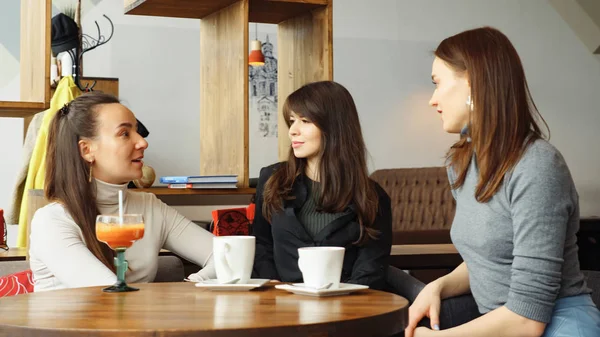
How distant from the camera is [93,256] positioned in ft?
6.63

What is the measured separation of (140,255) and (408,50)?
254 inches

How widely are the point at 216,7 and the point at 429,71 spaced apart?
5235 mm

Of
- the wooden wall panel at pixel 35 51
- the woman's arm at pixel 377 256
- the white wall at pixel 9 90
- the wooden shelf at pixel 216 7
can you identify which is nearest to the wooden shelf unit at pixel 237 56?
the wooden shelf at pixel 216 7

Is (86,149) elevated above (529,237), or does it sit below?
above

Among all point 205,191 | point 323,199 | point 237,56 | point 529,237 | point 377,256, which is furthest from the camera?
point 237,56

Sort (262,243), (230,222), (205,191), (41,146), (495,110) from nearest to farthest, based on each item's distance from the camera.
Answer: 1. (495,110)
2. (262,243)
3. (230,222)
4. (205,191)
5. (41,146)

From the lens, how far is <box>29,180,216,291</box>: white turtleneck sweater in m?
2.00

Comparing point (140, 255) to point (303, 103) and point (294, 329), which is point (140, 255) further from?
point (294, 329)

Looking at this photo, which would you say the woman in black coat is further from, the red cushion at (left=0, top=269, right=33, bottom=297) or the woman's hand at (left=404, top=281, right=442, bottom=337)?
the red cushion at (left=0, top=269, right=33, bottom=297)

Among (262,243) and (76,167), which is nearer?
(76,167)

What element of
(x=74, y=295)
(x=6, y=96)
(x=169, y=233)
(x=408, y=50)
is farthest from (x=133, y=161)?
(x=408, y=50)

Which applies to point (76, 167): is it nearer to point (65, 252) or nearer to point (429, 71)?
point (65, 252)

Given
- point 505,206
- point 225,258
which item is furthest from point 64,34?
point 505,206

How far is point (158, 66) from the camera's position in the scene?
24.2ft
